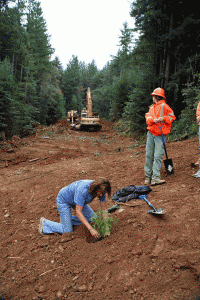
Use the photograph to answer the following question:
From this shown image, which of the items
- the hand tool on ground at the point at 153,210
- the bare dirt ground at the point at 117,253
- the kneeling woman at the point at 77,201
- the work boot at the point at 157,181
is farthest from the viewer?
the work boot at the point at 157,181

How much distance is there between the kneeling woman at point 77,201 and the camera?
2.75m

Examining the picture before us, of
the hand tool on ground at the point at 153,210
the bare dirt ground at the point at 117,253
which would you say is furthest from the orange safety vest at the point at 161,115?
the hand tool on ground at the point at 153,210

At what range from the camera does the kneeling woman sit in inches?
108

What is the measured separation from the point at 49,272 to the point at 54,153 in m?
7.59

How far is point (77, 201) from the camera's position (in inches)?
114

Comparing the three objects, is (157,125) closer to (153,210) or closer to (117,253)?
(153,210)

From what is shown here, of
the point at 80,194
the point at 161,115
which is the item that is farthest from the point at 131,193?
the point at 161,115

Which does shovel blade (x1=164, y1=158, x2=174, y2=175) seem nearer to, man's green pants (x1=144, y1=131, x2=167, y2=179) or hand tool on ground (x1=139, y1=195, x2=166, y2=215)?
man's green pants (x1=144, y1=131, x2=167, y2=179)

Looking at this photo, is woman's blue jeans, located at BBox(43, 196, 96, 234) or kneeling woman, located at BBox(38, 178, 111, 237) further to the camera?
woman's blue jeans, located at BBox(43, 196, 96, 234)

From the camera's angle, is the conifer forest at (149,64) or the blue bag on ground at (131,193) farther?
the conifer forest at (149,64)

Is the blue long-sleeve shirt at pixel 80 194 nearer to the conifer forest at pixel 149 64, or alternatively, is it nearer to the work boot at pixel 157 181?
the work boot at pixel 157 181

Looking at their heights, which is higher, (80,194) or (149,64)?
(149,64)

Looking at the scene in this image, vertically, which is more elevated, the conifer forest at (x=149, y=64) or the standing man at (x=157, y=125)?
the conifer forest at (x=149, y=64)

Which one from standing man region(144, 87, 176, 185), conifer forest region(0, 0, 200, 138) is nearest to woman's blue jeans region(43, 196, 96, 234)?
standing man region(144, 87, 176, 185)
